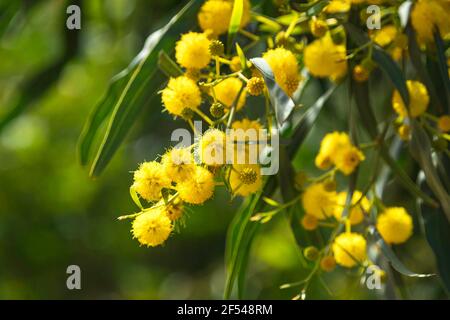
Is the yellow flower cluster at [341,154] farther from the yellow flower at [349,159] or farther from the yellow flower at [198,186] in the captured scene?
the yellow flower at [198,186]

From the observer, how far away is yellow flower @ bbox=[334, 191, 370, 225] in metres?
1.65

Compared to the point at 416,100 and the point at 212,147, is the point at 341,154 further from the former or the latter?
the point at 212,147

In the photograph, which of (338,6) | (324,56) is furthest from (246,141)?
(338,6)

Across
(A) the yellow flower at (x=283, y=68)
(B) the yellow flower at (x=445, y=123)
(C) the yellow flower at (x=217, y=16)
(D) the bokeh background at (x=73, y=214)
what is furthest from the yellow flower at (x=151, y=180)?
(D) the bokeh background at (x=73, y=214)

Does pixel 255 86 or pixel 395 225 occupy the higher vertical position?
pixel 255 86

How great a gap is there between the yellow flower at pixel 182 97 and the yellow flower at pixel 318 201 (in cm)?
38

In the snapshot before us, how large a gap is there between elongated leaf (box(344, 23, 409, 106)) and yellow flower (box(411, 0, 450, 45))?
0.09m

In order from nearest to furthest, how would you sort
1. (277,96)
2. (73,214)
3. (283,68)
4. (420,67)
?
(277,96)
(283,68)
(420,67)
(73,214)

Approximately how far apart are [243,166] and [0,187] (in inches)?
117

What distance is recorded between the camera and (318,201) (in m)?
1.64

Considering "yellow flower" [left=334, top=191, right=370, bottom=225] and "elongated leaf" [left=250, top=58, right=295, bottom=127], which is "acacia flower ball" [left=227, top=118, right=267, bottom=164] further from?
"yellow flower" [left=334, top=191, right=370, bottom=225]

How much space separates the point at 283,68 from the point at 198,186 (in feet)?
0.80

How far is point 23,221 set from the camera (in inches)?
160
